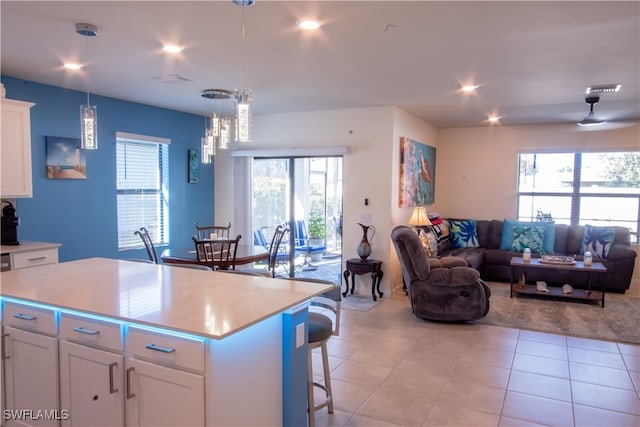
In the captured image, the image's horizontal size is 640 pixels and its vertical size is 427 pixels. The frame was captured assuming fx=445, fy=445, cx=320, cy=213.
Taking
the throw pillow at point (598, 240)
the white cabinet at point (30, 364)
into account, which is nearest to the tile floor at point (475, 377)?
the white cabinet at point (30, 364)

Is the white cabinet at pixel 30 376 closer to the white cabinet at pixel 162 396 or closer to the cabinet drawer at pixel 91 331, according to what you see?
the cabinet drawer at pixel 91 331

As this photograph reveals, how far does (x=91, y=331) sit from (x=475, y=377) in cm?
276

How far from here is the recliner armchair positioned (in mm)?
4715

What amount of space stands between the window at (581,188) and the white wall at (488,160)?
18 cm

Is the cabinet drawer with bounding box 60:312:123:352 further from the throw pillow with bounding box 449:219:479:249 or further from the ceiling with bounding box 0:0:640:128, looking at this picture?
the throw pillow with bounding box 449:219:479:249

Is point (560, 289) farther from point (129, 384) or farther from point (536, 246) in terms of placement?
point (129, 384)

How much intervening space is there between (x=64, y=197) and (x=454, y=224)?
5.80 metres

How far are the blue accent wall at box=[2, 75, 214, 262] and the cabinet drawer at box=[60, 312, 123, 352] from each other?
282 centimetres

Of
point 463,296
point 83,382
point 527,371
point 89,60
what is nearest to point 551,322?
point 463,296

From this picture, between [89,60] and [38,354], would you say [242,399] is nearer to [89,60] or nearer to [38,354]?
[38,354]

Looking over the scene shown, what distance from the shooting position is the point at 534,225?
7059mm

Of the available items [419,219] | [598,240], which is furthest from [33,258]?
[598,240]

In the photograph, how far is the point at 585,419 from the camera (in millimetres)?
2852

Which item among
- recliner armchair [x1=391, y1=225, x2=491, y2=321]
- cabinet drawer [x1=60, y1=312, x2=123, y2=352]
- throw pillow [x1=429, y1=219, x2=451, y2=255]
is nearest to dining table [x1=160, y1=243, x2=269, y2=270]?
recliner armchair [x1=391, y1=225, x2=491, y2=321]
